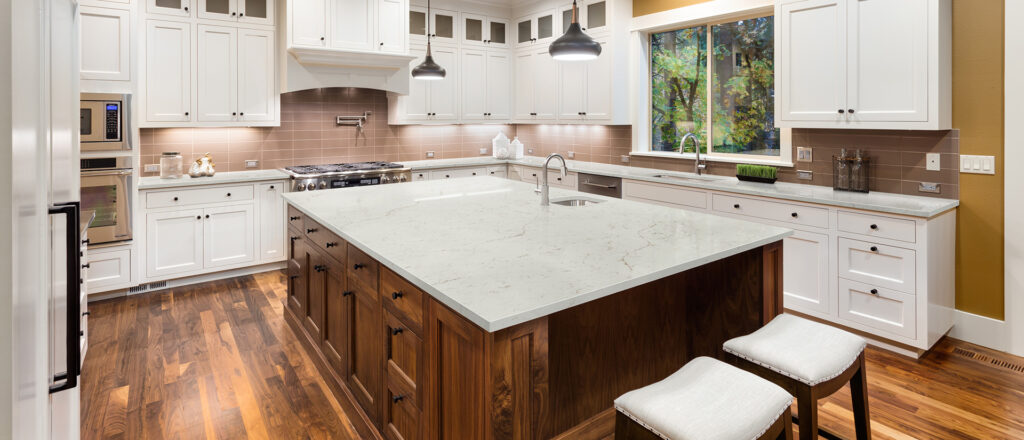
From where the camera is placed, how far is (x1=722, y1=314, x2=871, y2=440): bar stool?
1636 mm

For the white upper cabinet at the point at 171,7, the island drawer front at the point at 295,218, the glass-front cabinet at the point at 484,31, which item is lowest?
the island drawer front at the point at 295,218

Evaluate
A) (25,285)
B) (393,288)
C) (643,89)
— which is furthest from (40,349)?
(643,89)

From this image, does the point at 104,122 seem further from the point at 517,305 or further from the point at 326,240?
the point at 517,305

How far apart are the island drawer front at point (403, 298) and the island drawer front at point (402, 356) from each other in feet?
0.12

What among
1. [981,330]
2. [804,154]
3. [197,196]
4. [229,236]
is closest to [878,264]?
[981,330]

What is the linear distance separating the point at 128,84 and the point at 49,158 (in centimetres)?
353

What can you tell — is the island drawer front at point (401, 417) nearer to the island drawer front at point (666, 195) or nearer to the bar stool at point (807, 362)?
the bar stool at point (807, 362)


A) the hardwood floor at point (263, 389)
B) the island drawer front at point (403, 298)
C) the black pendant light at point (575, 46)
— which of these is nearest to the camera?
the island drawer front at point (403, 298)

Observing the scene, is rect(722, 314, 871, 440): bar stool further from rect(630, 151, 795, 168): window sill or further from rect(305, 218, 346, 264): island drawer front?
rect(630, 151, 795, 168): window sill

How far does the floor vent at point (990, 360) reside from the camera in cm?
297

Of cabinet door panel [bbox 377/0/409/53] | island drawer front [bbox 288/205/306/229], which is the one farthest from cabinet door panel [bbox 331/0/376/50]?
island drawer front [bbox 288/205/306/229]

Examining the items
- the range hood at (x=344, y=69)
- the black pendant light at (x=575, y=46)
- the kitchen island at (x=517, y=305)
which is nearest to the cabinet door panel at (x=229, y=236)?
the range hood at (x=344, y=69)

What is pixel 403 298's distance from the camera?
1874mm

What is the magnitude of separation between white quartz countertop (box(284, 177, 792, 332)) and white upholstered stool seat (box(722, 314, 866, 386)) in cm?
31
